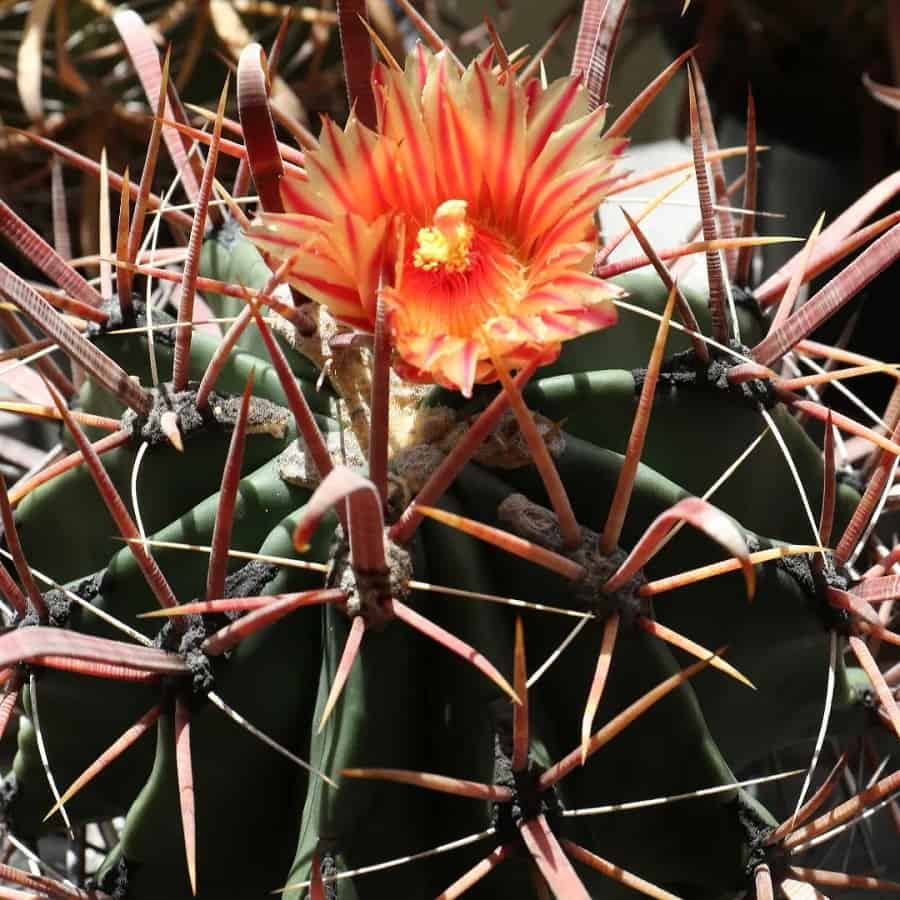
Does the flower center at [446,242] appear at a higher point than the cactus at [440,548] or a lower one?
higher

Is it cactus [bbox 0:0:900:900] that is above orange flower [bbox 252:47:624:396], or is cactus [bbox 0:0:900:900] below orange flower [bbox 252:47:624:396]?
below

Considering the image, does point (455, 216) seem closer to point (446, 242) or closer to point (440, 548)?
point (446, 242)

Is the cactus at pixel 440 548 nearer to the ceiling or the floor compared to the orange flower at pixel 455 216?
nearer to the floor

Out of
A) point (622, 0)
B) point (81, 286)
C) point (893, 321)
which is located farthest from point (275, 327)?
point (893, 321)

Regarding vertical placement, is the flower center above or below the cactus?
above
